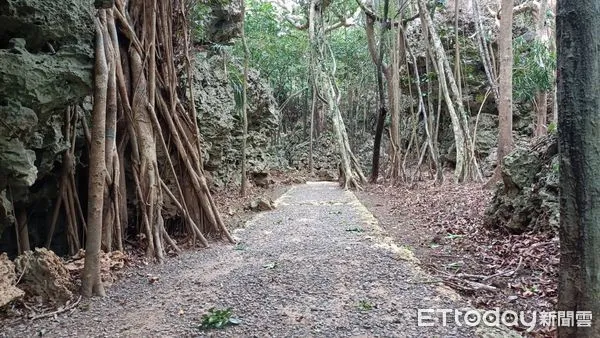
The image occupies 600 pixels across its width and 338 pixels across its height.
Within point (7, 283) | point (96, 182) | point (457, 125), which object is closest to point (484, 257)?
point (96, 182)

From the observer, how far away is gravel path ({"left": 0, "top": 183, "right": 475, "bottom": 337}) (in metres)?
2.53

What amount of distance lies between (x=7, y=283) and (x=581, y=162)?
3.54m

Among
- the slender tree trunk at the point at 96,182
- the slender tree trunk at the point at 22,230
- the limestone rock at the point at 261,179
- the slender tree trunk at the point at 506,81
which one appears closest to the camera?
the slender tree trunk at the point at 96,182

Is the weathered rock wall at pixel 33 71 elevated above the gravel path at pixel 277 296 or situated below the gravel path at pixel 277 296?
above

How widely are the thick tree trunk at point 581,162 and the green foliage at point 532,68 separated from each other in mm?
10283

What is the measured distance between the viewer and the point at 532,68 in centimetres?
1138

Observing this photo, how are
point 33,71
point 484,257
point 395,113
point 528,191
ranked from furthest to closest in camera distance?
1. point 395,113
2. point 528,191
3. point 484,257
4. point 33,71

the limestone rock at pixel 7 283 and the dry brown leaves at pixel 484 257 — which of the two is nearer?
the limestone rock at pixel 7 283

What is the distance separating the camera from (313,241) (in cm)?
490

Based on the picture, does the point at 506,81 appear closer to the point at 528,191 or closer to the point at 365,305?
the point at 528,191

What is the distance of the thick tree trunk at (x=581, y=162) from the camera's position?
1.97 m

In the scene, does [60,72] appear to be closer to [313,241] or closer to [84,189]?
[84,189]

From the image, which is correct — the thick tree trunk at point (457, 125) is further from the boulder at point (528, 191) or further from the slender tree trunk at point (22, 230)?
the slender tree trunk at point (22, 230)

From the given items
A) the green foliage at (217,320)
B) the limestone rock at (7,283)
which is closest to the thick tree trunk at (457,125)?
the green foliage at (217,320)
